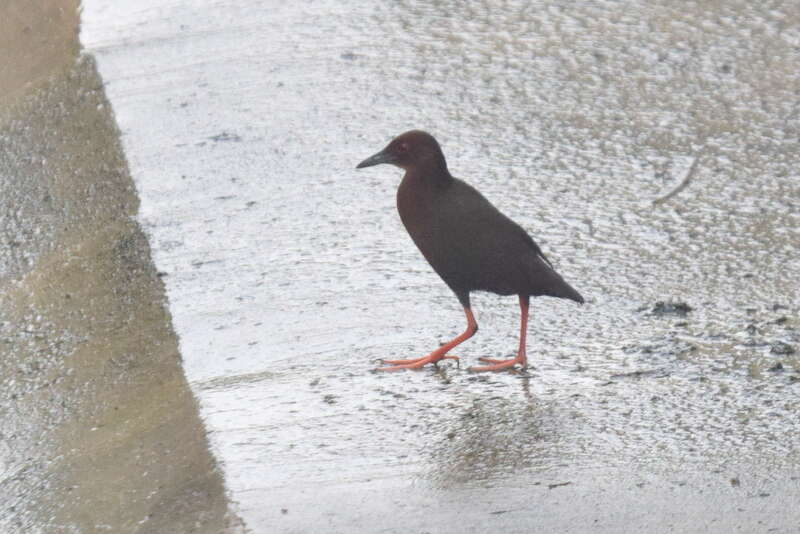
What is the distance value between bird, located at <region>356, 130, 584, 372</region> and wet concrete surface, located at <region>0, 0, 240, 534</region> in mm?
949

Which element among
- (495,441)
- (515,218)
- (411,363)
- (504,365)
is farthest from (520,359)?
(515,218)

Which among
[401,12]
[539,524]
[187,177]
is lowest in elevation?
[539,524]

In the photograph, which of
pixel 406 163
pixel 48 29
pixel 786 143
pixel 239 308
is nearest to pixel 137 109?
pixel 48 29

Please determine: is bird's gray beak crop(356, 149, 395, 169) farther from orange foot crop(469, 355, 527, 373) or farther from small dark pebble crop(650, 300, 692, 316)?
small dark pebble crop(650, 300, 692, 316)

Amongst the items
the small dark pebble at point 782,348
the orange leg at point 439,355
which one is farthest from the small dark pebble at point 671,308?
the orange leg at point 439,355

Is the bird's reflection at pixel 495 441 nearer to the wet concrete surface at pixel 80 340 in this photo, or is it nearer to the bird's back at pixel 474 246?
the bird's back at pixel 474 246

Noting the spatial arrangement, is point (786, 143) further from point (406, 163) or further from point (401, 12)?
point (401, 12)

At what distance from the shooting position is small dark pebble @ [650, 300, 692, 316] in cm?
473

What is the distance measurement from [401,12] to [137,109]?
1.92 metres

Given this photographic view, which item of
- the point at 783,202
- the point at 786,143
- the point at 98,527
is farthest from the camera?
the point at 786,143

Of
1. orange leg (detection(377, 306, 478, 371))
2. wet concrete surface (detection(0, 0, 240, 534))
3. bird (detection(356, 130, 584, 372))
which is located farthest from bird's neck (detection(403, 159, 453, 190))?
wet concrete surface (detection(0, 0, 240, 534))

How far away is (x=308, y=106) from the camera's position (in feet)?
23.0

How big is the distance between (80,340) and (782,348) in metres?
2.73

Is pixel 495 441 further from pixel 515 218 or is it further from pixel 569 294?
pixel 515 218
